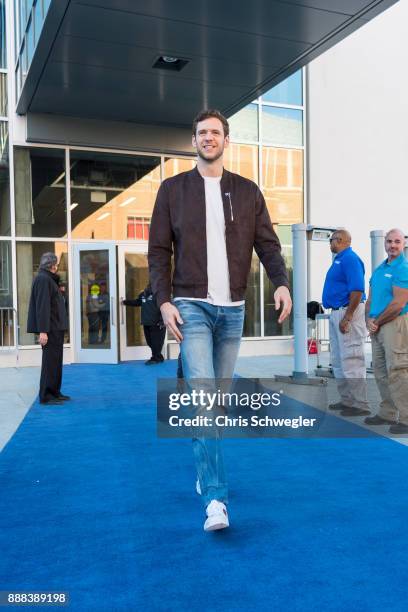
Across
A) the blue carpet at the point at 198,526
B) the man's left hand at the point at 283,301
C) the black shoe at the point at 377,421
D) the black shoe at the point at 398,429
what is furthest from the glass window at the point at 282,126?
the man's left hand at the point at 283,301

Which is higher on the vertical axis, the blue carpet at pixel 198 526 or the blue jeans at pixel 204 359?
the blue jeans at pixel 204 359

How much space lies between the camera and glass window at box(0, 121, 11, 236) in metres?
11.0

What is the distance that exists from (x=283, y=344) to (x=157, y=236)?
10230mm

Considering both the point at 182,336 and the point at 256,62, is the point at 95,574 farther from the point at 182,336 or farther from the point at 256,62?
the point at 256,62

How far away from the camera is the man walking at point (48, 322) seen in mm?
6754

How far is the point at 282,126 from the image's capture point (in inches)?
519

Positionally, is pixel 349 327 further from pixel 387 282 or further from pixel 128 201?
pixel 128 201

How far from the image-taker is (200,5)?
6.93 metres

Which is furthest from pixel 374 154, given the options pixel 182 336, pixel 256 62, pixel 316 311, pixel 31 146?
pixel 182 336

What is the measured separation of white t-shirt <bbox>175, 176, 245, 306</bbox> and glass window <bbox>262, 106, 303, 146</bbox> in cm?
1056

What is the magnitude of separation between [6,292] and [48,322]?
15.1 ft

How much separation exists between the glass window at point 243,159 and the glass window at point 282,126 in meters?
0.44

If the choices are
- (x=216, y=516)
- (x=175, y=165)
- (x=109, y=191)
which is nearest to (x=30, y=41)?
(x=109, y=191)

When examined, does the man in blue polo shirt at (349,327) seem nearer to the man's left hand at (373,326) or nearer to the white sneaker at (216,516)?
the man's left hand at (373,326)
